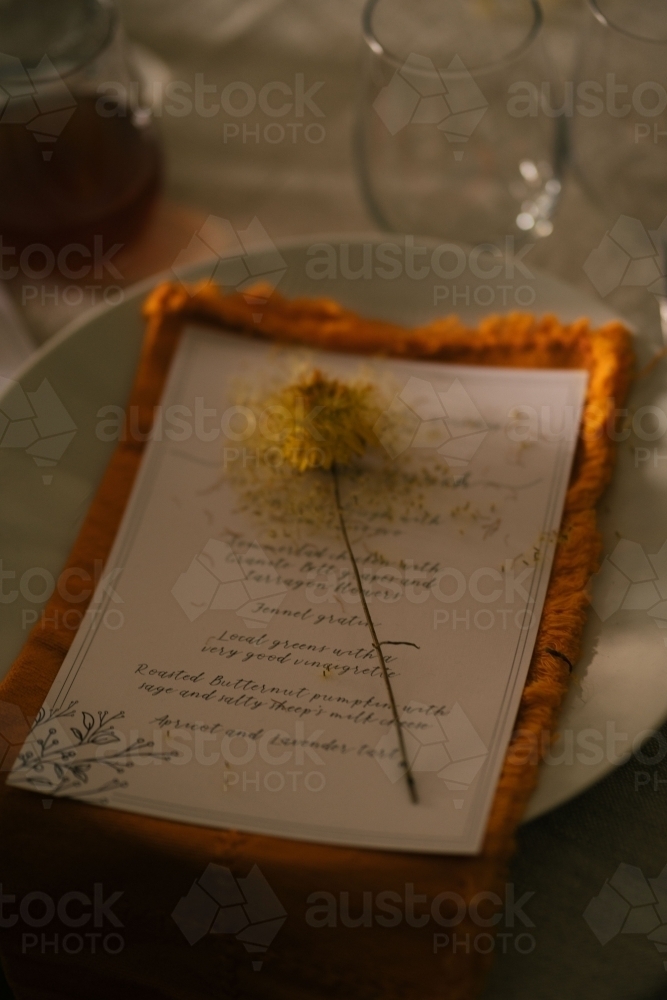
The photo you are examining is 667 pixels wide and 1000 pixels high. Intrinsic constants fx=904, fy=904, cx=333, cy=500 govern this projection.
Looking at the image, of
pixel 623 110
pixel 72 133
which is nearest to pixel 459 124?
pixel 623 110

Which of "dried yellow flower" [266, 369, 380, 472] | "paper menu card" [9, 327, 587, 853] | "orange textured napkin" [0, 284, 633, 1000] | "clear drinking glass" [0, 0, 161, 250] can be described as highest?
"clear drinking glass" [0, 0, 161, 250]

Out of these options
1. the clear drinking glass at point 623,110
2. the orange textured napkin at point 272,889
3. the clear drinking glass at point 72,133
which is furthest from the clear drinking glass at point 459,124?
the orange textured napkin at point 272,889

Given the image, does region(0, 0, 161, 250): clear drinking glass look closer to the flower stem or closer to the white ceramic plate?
the white ceramic plate

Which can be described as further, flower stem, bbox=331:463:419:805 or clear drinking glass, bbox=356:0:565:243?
clear drinking glass, bbox=356:0:565:243

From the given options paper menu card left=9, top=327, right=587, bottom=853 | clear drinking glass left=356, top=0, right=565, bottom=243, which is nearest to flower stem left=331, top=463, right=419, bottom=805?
paper menu card left=9, top=327, right=587, bottom=853

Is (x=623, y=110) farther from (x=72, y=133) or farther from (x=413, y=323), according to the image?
(x=72, y=133)
